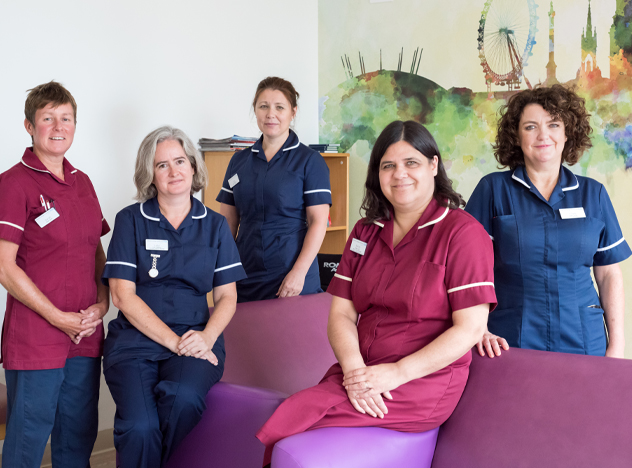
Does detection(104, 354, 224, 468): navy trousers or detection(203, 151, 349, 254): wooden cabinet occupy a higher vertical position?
detection(203, 151, 349, 254): wooden cabinet

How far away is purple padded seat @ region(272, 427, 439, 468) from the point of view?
1435 mm

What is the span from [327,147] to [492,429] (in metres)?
3.13

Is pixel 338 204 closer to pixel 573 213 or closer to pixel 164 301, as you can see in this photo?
pixel 164 301

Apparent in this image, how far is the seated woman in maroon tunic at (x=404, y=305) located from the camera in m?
1.58

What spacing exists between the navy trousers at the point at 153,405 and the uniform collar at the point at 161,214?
1.66 feet

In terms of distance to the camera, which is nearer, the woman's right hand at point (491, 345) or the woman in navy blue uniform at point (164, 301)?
the woman's right hand at point (491, 345)

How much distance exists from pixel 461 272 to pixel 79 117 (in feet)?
8.02

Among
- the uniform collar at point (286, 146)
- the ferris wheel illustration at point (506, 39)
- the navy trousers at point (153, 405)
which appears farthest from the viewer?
the ferris wheel illustration at point (506, 39)

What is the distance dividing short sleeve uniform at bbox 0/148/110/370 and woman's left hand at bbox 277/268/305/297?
881 mm

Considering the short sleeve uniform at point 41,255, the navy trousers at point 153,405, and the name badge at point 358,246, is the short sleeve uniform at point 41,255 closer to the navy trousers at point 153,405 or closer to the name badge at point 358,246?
the navy trousers at point 153,405

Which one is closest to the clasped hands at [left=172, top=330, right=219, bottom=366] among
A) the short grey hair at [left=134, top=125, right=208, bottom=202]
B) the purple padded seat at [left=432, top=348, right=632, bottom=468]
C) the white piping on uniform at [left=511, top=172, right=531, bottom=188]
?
the short grey hair at [left=134, top=125, right=208, bottom=202]

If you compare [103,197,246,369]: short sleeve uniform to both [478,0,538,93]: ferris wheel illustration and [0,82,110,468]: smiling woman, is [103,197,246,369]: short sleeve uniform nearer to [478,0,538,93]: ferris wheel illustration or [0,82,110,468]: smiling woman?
[0,82,110,468]: smiling woman

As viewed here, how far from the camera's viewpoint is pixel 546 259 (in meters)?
1.93

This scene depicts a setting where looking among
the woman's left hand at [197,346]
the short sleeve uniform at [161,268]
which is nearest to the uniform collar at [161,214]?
the short sleeve uniform at [161,268]
